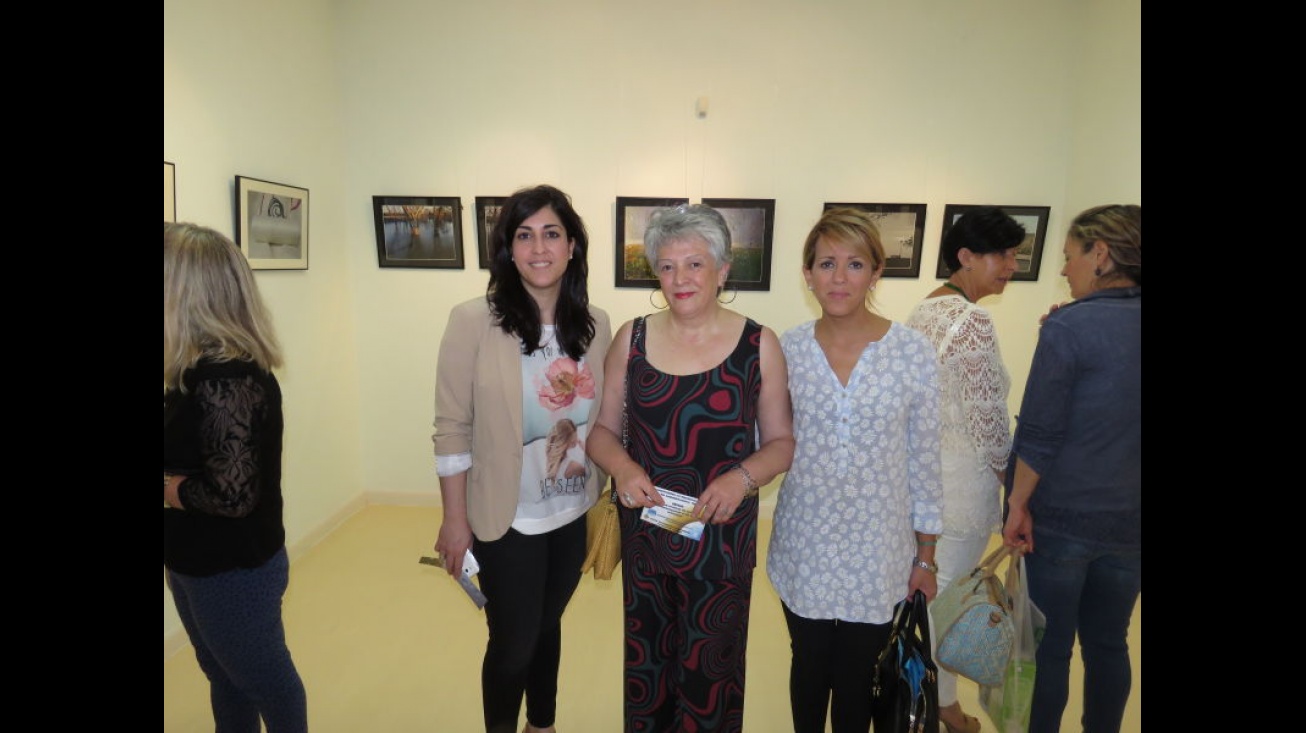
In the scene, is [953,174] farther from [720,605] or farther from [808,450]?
[720,605]

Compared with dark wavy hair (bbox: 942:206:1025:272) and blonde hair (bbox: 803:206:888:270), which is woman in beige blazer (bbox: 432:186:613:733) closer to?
blonde hair (bbox: 803:206:888:270)

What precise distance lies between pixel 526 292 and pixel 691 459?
27.5 inches

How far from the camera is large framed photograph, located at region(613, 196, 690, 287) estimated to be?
419 cm

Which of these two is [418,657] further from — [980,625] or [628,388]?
[980,625]

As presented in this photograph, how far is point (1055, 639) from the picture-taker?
5.64 feet

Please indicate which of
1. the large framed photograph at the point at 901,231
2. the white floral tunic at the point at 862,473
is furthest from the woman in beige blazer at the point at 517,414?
the large framed photograph at the point at 901,231

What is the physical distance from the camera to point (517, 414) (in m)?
1.75

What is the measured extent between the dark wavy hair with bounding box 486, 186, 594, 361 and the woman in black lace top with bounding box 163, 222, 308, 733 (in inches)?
23.0

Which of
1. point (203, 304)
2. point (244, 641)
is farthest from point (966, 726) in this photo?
point (203, 304)

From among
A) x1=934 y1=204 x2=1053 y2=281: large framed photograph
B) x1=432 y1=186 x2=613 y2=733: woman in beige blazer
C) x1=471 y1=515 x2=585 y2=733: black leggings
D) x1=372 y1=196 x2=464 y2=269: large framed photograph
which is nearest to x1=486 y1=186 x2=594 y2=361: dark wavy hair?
x1=432 y1=186 x2=613 y2=733: woman in beige blazer

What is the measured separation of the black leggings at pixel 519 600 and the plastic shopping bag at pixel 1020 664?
4.24 feet

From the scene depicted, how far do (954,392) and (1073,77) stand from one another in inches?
129

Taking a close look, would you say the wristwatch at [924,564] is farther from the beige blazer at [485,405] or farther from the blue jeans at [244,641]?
the blue jeans at [244,641]
